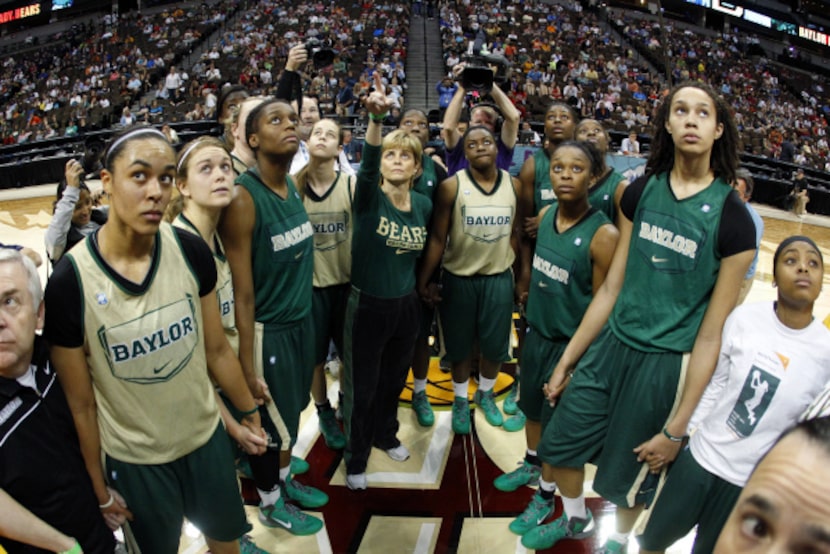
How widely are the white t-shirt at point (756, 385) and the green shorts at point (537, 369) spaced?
943mm

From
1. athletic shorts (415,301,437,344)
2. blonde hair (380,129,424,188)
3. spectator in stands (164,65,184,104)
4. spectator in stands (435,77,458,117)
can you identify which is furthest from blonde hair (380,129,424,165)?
spectator in stands (164,65,184,104)

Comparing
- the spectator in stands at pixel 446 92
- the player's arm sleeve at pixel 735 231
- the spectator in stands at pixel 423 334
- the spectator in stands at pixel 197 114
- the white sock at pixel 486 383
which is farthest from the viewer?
the spectator in stands at pixel 197 114

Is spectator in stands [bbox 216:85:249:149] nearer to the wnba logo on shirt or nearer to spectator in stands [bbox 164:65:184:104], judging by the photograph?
the wnba logo on shirt

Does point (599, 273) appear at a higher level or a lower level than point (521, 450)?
higher

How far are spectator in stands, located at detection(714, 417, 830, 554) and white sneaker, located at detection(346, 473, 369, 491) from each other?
276cm

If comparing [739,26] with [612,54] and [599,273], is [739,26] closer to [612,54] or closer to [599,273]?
[612,54]

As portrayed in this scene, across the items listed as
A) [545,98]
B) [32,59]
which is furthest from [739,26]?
[32,59]

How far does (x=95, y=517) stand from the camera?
6.24 ft

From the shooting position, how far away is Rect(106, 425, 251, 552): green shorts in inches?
80.8

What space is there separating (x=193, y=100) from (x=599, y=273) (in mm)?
15462

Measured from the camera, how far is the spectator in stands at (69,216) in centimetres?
361

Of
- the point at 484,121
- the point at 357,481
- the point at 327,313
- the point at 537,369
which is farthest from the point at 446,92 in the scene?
the point at 357,481

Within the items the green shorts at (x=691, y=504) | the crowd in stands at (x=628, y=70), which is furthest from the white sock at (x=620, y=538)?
the crowd in stands at (x=628, y=70)

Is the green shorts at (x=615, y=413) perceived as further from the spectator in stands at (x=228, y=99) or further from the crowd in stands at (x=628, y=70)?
the crowd in stands at (x=628, y=70)
